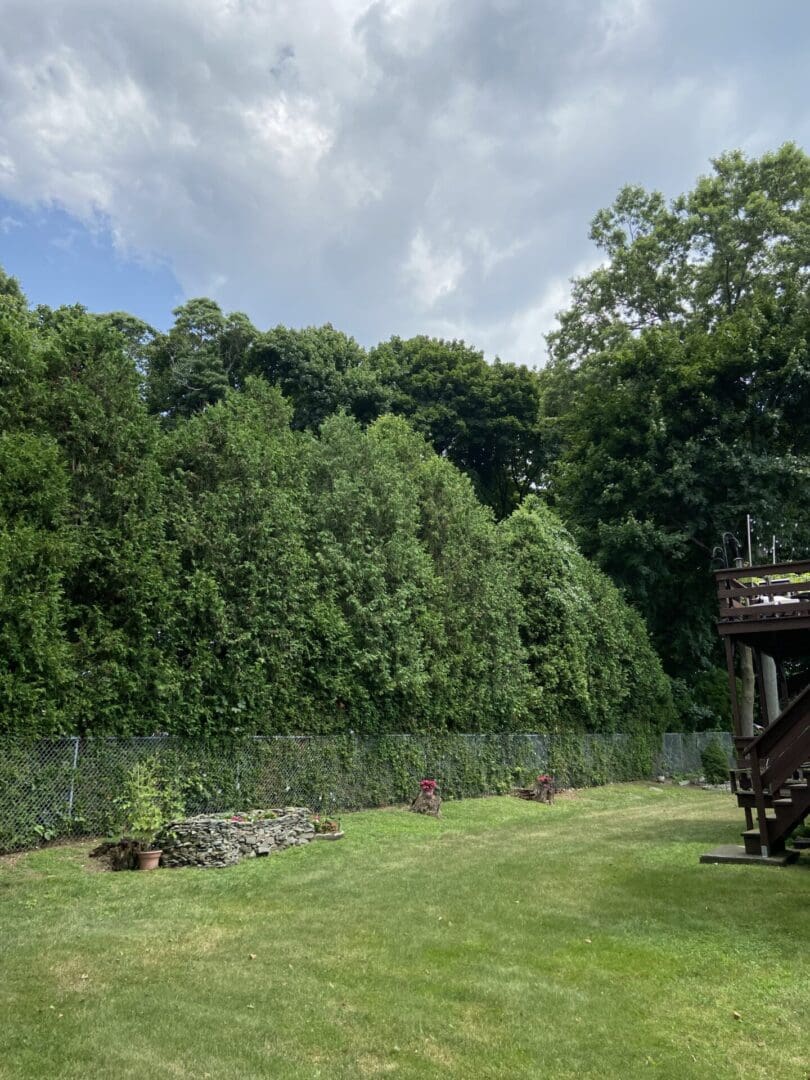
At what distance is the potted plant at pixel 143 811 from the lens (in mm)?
9031

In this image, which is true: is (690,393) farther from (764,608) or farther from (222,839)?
(222,839)

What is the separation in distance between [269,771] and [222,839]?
9.62 ft

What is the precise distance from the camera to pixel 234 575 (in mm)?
12508

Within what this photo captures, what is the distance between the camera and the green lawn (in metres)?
3.91

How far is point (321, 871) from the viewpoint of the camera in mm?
8898

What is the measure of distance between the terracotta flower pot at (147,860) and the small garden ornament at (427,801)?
20.2ft

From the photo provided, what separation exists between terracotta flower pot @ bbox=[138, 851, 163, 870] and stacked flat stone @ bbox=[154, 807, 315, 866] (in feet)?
0.58

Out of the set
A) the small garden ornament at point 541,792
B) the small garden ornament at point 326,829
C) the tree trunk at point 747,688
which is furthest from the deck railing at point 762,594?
the tree trunk at point 747,688

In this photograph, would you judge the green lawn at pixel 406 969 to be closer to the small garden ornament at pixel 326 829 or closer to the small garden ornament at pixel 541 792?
the small garden ornament at pixel 326 829

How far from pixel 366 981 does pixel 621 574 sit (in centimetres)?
2344

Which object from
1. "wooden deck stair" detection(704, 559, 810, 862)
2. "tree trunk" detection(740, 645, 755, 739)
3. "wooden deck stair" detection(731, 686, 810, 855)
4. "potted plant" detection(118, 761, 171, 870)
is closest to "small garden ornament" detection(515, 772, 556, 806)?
"tree trunk" detection(740, 645, 755, 739)

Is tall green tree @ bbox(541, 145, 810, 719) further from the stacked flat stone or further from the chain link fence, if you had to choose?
the stacked flat stone

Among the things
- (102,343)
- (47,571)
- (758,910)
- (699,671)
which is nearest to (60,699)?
(47,571)

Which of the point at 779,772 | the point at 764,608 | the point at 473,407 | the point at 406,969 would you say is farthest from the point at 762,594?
the point at 473,407
